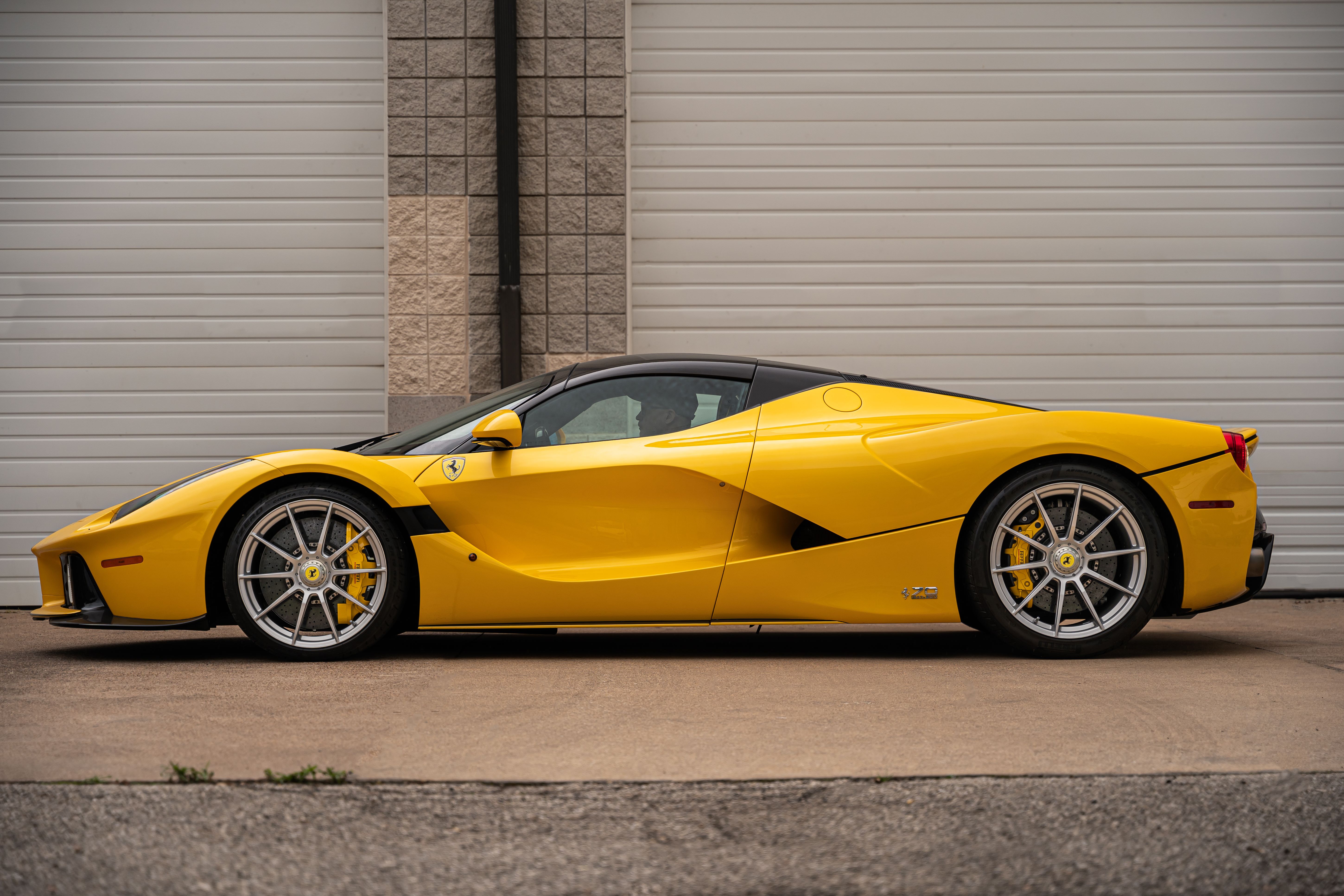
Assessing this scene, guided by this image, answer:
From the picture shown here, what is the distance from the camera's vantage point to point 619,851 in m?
2.05

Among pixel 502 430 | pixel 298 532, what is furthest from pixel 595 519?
pixel 298 532

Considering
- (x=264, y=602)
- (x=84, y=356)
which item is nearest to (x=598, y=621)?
(x=264, y=602)

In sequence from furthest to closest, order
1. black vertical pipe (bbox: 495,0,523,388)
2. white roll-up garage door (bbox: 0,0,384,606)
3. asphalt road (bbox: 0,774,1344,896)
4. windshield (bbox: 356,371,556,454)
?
white roll-up garage door (bbox: 0,0,384,606)
black vertical pipe (bbox: 495,0,523,388)
windshield (bbox: 356,371,556,454)
asphalt road (bbox: 0,774,1344,896)

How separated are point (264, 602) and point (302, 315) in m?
3.36

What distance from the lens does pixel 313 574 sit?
13.3ft

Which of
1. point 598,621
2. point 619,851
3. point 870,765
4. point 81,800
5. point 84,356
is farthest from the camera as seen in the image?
point 84,356

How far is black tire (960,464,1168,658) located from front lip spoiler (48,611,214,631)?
2828 mm

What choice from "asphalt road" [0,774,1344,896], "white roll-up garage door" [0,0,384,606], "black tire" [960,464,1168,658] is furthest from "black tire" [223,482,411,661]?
"white roll-up garage door" [0,0,384,606]

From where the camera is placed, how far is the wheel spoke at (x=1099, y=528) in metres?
4.05

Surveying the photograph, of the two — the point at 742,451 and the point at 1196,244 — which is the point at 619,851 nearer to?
the point at 742,451

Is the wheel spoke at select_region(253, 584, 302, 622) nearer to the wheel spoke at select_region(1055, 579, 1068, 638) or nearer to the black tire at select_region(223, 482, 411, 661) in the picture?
the black tire at select_region(223, 482, 411, 661)

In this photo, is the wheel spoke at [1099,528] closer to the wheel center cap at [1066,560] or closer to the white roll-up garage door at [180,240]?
the wheel center cap at [1066,560]

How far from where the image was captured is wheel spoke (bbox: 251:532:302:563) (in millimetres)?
4047

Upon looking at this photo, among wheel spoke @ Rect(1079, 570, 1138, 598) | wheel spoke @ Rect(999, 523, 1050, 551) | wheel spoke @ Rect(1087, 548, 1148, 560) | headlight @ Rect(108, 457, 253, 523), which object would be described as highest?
headlight @ Rect(108, 457, 253, 523)
